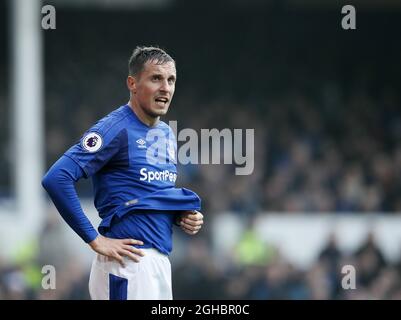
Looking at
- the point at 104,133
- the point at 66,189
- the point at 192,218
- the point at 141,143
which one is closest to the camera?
the point at 66,189

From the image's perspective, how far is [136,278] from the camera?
5434 mm

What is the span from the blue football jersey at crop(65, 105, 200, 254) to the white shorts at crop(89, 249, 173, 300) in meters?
0.09

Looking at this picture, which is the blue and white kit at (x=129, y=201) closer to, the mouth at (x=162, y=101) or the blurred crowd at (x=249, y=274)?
the mouth at (x=162, y=101)

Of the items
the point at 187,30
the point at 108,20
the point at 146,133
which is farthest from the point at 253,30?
the point at 146,133

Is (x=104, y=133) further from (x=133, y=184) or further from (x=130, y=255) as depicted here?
(x=130, y=255)

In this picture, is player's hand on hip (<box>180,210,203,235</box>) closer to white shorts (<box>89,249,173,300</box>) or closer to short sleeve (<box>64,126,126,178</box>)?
white shorts (<box>89,249,173,300</box>)

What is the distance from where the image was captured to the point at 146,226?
5.47 metres

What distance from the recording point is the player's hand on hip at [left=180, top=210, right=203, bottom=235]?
554 cm

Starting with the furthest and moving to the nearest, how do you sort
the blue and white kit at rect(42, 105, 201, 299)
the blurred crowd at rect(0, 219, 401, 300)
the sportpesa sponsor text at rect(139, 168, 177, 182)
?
the blurred crowd at rect(0, 219, 401, 300), the sportpesa sponsor text at rect(139, 168, 177, 182), the blue and white kit at rect(42, 105, 201, 299)

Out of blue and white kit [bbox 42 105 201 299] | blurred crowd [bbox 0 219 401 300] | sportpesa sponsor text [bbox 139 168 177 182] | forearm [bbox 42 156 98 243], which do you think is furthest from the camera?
blurred crowd [bbox 0 219 401 300]

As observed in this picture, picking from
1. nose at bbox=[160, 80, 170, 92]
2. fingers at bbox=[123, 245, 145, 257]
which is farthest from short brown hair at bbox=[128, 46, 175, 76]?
fingers at bbox=[123, 245, 145, 257]

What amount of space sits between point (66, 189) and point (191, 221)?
722 mm

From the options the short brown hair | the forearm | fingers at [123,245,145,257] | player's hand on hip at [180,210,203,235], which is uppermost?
the short brown hair

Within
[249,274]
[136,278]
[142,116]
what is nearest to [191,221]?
[136,278]
